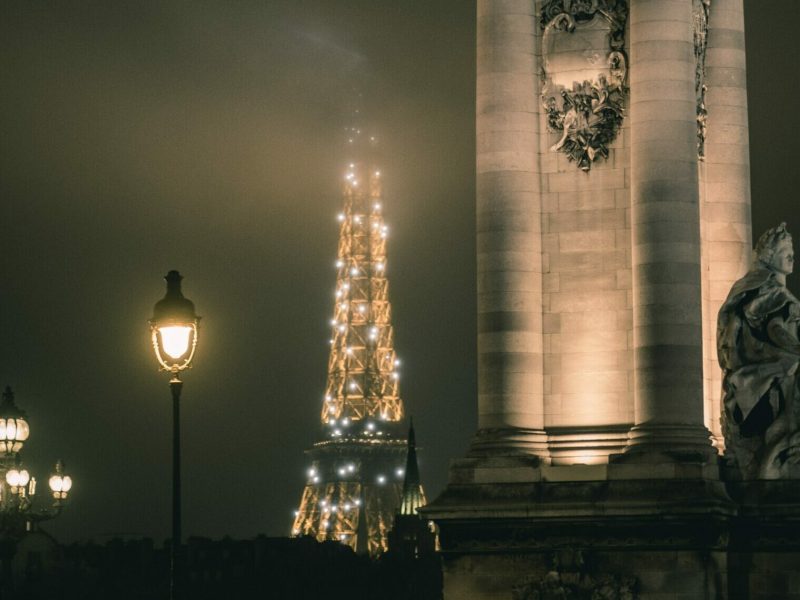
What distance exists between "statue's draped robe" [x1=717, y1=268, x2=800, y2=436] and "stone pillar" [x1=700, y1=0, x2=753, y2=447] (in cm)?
133

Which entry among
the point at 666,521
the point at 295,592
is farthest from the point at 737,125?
the point at 295,592

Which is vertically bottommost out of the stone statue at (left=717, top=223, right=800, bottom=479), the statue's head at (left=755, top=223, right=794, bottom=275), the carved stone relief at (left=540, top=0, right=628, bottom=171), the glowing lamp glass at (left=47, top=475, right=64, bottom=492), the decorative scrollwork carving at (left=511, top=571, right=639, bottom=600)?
the decorative scrollwork carving at (left=511, top=571, right=639, bottom=600)

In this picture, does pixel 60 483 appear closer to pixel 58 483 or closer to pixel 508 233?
pixel 58 483

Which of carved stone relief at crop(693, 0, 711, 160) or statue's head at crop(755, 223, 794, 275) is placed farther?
carved stone relief at crop(693, 0, 711, 160)

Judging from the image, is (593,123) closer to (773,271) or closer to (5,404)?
(773,271)

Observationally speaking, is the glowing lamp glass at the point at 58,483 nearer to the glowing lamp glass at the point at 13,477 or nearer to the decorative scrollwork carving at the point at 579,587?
the glowing lamp glass at the point at 13,477

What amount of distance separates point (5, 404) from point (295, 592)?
9560cm

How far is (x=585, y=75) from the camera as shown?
4462cm

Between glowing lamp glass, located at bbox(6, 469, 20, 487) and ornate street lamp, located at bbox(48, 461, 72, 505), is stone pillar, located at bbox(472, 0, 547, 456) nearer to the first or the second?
glowing lamp glass, located at bbox(6, 469, 20, 487)

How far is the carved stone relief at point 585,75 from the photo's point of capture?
44469 mm

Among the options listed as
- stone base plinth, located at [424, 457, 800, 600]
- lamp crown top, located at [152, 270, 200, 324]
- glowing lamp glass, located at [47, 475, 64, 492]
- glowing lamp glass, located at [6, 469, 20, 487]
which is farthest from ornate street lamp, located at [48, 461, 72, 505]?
lamp crown top, located at [152, 270, 200, 324]

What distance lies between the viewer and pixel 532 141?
44.7 metres

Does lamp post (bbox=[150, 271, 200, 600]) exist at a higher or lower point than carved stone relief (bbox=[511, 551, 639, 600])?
higher

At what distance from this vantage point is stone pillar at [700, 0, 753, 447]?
45.2 metres
